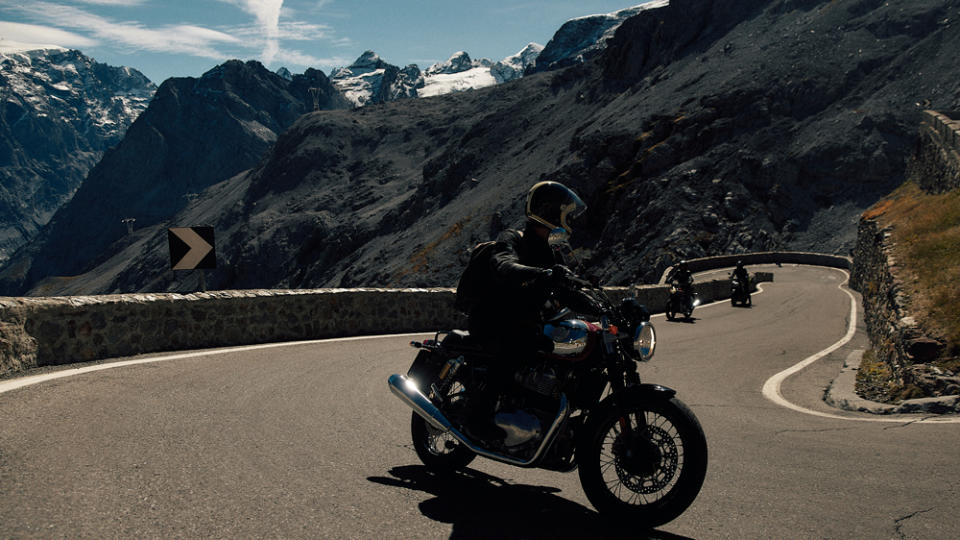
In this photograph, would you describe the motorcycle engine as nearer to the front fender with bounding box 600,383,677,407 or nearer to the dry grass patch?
the front fender with bounding box 600,383,677,407

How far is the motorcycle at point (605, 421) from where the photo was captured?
12.8 ft

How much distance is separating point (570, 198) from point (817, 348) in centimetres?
1274

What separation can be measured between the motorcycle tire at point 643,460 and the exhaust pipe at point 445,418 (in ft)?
0.58

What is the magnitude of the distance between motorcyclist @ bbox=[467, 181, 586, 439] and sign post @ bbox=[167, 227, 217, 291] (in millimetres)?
8327

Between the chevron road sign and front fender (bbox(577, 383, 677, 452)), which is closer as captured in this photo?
front fender (bbox(577, 383, 677, 452))

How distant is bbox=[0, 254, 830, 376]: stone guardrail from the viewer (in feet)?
29.5

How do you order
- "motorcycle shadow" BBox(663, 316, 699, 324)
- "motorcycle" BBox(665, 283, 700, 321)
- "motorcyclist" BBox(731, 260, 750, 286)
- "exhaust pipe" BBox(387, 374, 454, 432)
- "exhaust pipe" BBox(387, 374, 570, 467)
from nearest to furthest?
"exhaust pipe" BBox(387, 374, 570, 467)
"exhaust pipe" BBox(387, 374, 454, 432)
"motorcycle" BBox(665, 283, 700, 321)
"motorcycle shadow" BBox(663, 316, 699, 324)
"motorcyclist" BBox(731, 260, 750, 286)

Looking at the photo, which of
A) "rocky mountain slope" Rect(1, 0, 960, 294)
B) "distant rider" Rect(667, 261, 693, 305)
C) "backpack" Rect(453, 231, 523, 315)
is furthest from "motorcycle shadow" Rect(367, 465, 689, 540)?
"rocky mountain slope" Rect(1, 0, 960, 294)

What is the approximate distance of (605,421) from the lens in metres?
4.05

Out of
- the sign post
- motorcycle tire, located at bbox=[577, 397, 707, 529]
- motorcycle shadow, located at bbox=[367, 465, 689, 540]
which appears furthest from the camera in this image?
the sign post


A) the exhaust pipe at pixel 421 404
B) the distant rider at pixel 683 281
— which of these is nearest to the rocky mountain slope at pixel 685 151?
the distant rider at pixel 683 281

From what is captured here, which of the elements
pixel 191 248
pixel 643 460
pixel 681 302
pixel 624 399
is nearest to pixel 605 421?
pixel 624 399

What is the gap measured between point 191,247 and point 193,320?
49.4 inches

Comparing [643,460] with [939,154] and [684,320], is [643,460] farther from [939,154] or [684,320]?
[939,154]
